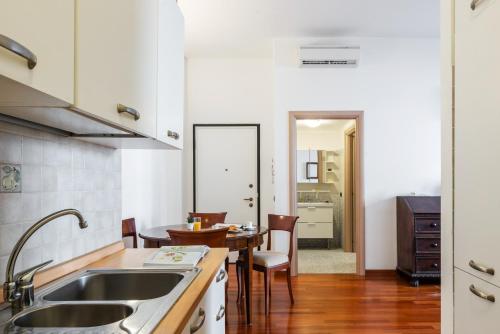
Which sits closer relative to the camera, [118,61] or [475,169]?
[118,61]

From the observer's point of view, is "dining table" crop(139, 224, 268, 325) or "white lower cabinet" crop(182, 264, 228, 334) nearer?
"white lower cabinet" crop(182, 264, 228, 334)

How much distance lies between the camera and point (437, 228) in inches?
153

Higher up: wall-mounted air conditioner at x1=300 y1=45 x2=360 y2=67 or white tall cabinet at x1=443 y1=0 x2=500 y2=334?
wall-mounted air conditioner at x1=300 y1=45 x2=360 y2=67

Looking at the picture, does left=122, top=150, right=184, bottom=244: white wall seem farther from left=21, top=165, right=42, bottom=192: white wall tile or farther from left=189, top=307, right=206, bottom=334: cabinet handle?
left=189, top=307, right=206, bottom=334: cabinet handle

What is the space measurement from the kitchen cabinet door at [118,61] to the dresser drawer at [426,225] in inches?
134

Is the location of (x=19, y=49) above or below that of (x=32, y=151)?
above

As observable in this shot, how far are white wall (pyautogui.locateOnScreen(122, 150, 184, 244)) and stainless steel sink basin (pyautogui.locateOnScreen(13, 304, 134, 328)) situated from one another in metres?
2.32

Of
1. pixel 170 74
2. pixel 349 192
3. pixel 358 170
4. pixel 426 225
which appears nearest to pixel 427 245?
pixel 426 225

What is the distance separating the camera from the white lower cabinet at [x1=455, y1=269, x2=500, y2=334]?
1.25 metres

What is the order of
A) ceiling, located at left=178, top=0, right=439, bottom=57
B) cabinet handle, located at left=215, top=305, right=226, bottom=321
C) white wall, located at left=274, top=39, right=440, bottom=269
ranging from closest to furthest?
→ cabinet handle, located at left=215, top=305, right=226, bottom=321, ceiling, located at left=178, top=0, right=439, bottom=57, white wall, located at left=274, top=39, right=440, bottom=269

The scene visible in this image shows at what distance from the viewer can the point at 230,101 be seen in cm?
489

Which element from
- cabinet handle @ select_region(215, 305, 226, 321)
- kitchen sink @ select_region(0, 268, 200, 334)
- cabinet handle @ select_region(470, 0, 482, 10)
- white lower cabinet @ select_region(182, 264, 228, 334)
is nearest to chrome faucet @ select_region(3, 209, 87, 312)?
kitchen sink @ select_region(0, 268, 200, 334)

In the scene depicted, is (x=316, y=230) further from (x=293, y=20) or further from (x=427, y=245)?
(x=293, y=20)

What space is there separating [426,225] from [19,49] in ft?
13.5
